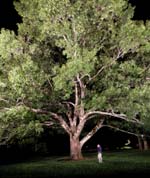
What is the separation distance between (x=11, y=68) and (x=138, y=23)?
41.4 ft

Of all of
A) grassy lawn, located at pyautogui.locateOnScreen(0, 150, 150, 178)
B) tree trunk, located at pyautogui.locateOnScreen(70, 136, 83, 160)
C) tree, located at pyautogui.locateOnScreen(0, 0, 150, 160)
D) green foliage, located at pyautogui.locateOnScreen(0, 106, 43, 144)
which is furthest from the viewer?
tree trunk, located at pyautogui.locateOnScreen(70, 136, 83, 160)

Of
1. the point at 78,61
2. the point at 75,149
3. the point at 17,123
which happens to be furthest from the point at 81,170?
the point at 17,123

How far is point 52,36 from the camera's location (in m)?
40.6

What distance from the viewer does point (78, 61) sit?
1455 inches

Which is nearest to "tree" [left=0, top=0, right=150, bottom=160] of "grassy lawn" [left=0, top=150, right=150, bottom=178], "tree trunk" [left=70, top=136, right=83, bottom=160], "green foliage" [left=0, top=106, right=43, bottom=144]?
"tree trunk" [left=70, top=136, right=83, bottom=160]

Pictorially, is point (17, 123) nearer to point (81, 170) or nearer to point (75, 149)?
point (75, 149)

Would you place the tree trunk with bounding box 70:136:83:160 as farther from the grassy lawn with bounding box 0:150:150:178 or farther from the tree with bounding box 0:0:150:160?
the grassy lawn with bounding box 0:150:150:178

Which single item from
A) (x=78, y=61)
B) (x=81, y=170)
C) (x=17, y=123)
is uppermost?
(x=78, y=61)

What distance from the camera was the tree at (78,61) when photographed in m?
37.9

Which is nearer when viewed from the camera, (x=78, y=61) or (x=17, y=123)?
(x=78, y=61)

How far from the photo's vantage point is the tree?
124 feet

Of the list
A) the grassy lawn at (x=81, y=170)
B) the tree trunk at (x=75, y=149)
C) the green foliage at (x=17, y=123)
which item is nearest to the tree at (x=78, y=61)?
the tree trunk at (x=75, y=149)

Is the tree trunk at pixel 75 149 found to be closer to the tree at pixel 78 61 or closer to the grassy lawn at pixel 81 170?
the tree at pixel 78 61

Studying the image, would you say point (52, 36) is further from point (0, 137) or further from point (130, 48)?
Result: point (0, 137)
